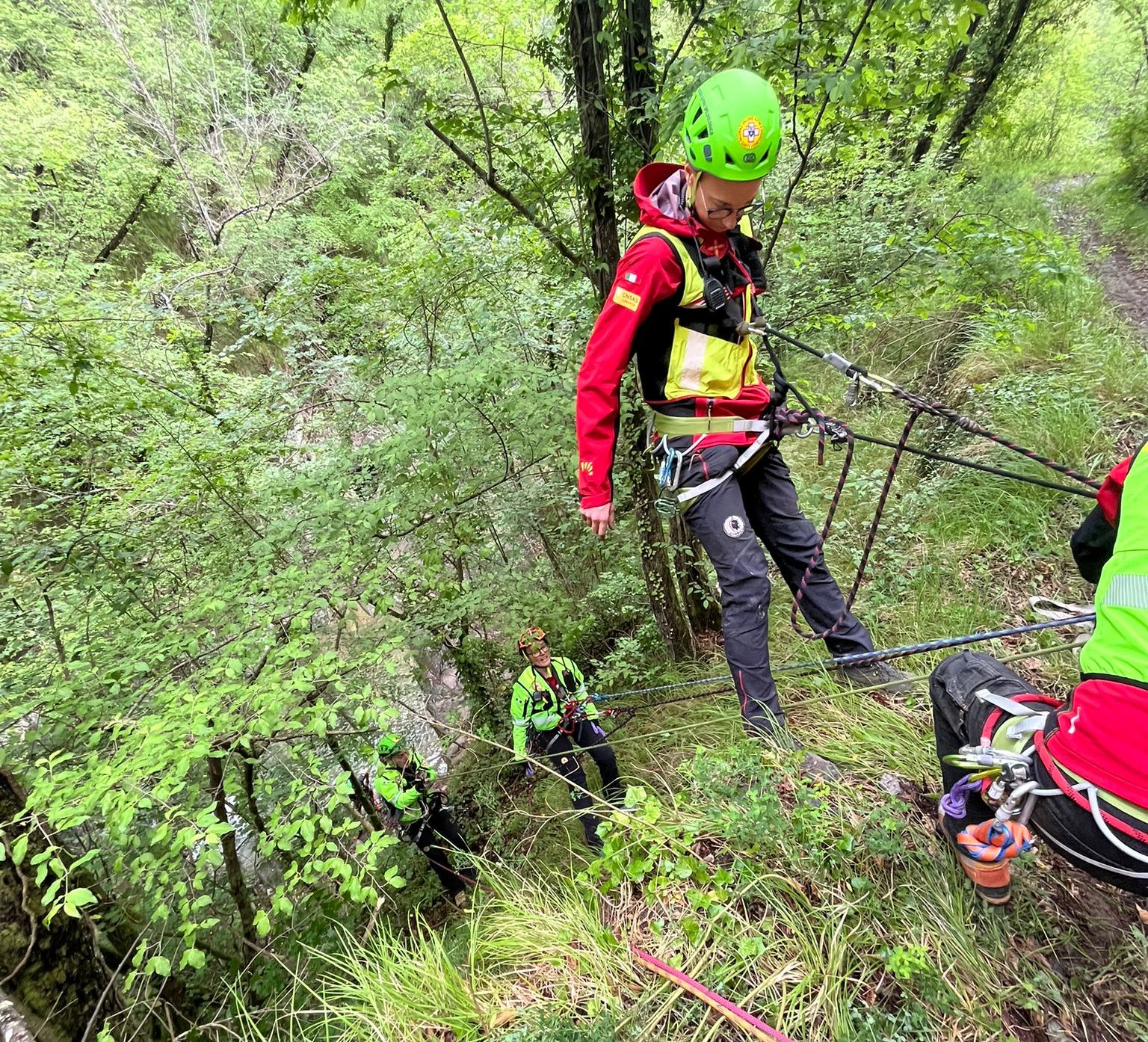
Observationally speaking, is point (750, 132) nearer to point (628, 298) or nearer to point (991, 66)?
point (628, 298)

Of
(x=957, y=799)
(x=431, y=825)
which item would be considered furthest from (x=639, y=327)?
(x=431, y=825)

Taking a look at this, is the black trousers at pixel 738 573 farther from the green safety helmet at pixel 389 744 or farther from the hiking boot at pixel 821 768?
the green safety helmet at pixel 389 744

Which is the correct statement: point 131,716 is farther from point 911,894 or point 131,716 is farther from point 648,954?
point 911,894

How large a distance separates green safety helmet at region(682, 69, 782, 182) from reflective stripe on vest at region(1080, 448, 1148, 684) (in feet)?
5.09

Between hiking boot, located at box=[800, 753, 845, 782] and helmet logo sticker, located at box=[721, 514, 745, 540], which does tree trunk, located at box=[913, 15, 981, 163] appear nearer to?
helmet logo sticker, located at box=[721, 514, 745, 540]

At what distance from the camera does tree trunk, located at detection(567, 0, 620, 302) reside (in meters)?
2.56

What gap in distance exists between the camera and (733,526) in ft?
7.89

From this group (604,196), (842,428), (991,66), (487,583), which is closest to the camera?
(842,428)

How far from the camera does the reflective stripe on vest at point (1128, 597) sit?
1.19 meters

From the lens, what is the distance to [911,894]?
6.05 feet

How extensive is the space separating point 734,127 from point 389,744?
125 inches

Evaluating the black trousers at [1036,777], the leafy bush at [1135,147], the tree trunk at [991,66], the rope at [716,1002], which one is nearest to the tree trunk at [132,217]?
the tree trunk at [991,66]

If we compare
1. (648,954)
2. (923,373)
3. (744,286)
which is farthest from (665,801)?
(923,373)

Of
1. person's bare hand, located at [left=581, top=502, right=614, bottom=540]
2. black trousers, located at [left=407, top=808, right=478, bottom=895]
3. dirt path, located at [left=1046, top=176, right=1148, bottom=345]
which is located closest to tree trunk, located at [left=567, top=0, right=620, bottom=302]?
person's bare hand, located at [left=581, top=502, right=614, bottom=540]
